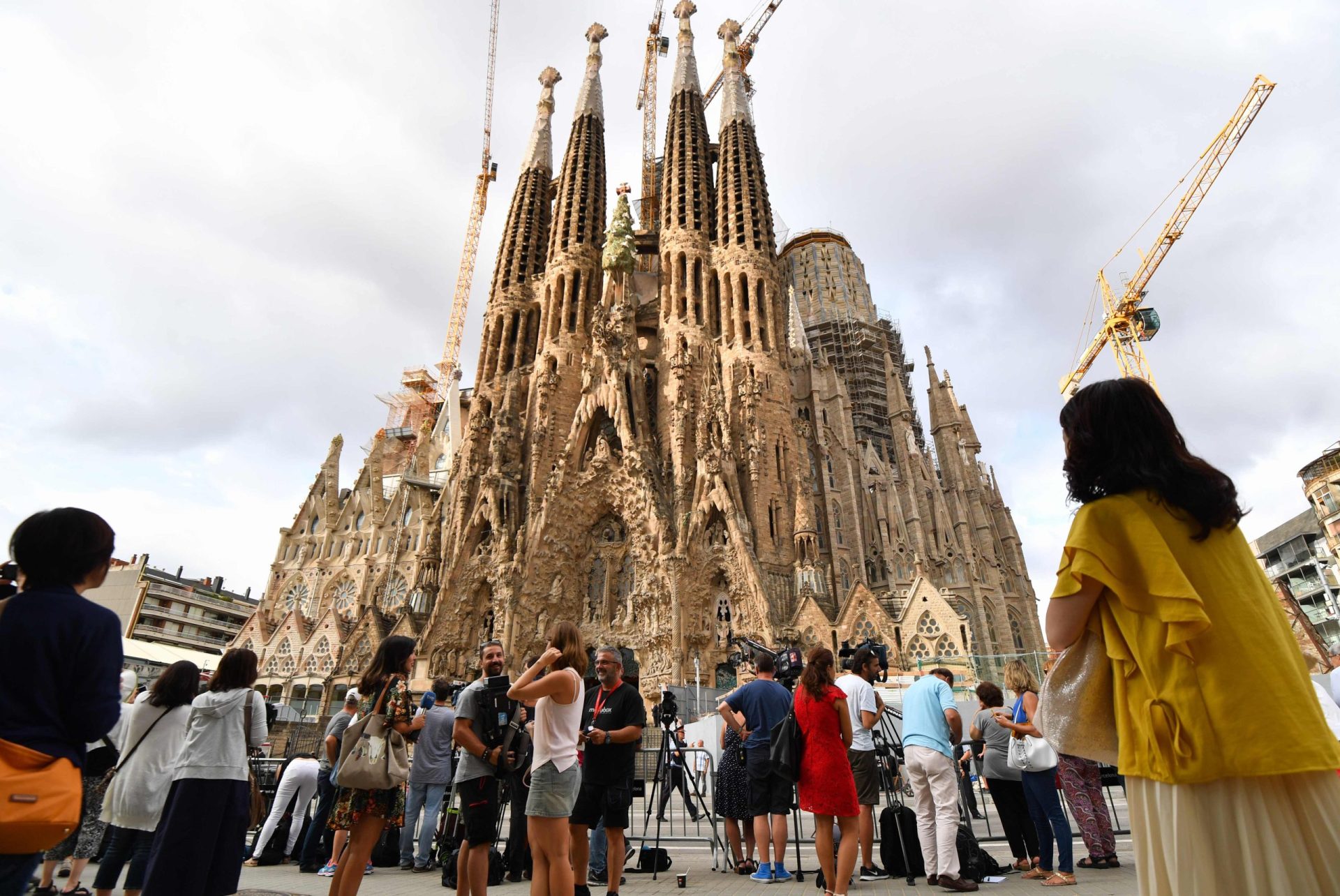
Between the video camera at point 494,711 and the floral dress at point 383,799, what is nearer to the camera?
the floral dress at point 383,799

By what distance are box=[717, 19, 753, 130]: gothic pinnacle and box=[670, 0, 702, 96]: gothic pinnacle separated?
1.77 metres

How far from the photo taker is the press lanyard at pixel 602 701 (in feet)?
15.2

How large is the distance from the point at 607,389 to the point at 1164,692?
26.1 meters

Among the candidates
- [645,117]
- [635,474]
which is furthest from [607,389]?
[645,117]

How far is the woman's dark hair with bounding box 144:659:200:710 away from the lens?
4020 mm

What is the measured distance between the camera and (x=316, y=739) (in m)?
20.6

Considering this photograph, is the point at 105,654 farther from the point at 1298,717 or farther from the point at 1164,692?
the point at 1298,717

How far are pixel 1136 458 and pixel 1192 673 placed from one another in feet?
1.99

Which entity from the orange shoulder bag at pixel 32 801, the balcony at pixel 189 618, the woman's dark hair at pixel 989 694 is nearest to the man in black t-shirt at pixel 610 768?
the orange shoulder bag at pixel 32 801

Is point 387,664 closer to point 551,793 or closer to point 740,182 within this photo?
point 551,793

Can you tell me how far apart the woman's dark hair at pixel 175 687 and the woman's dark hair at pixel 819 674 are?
370 centimetres

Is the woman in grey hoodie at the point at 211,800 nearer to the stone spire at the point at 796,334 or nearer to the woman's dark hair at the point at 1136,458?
the woman's dark hair at the point at 1136,458

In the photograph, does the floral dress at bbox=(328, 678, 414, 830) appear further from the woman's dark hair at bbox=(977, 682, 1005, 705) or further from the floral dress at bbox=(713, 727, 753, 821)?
the woman's dark hair at bbox=(977, 682, 1005, 705)

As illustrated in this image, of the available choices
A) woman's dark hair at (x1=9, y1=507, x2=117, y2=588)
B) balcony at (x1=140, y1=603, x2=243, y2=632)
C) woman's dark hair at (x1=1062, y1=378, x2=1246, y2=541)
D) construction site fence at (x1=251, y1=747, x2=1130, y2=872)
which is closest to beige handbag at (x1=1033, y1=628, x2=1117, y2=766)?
woman's dark hair at (x1=1062, y1=378, x2=1246, y2=541)
